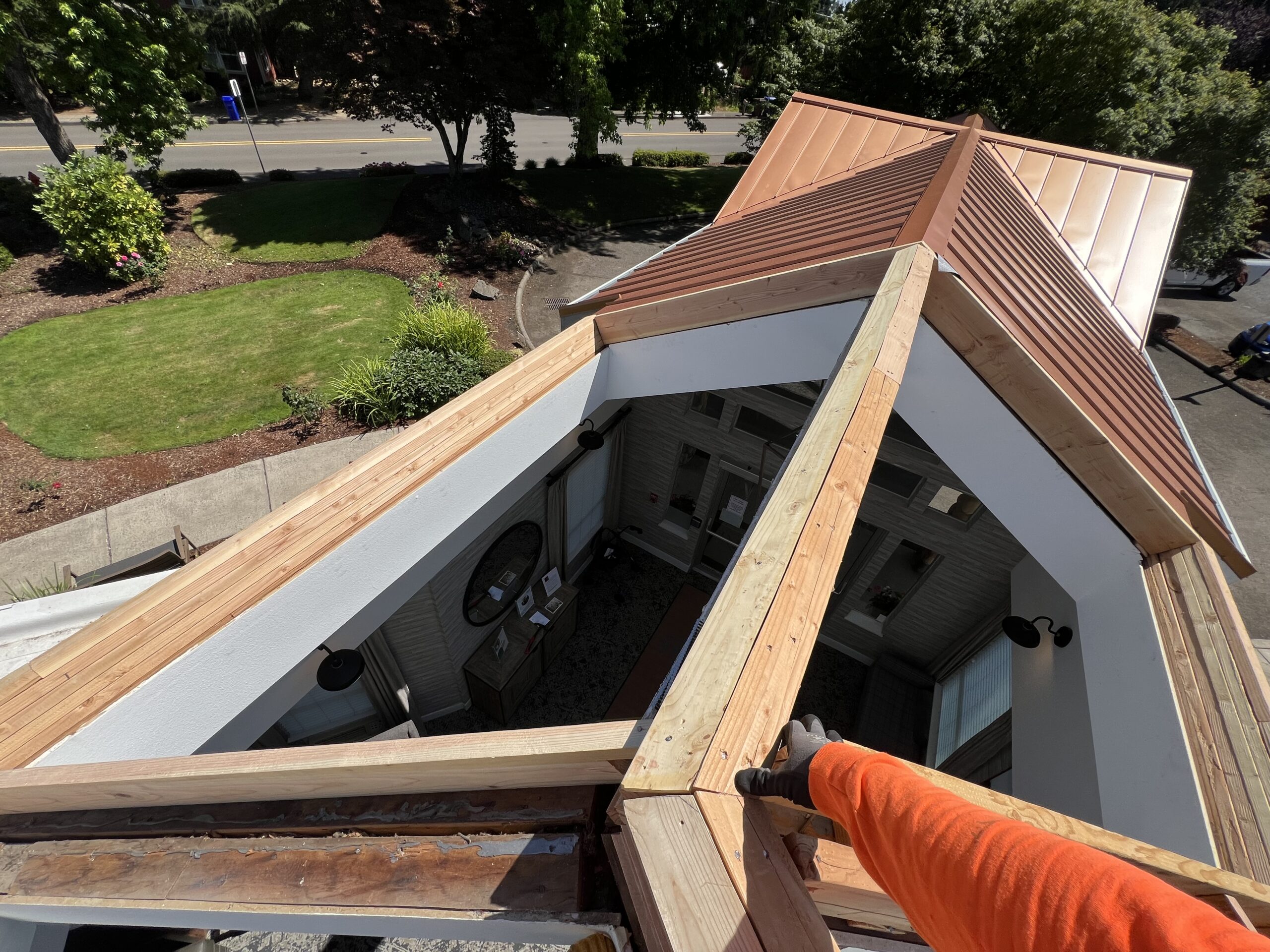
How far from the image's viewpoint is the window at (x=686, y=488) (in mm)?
8578

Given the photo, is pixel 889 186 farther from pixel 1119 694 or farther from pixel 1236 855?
pixel 1236 855

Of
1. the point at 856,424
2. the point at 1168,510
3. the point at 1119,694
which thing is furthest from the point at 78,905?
the point at 1168,510

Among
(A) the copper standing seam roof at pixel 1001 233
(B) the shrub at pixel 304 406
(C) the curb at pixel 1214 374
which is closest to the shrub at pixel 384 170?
(B) the shrub at pixel 304 406

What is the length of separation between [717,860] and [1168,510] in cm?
414

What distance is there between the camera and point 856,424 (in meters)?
2.66

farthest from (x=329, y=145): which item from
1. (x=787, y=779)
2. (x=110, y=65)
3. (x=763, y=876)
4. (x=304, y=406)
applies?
(x=763, y=876)

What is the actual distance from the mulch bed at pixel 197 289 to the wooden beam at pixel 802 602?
34.8 feet

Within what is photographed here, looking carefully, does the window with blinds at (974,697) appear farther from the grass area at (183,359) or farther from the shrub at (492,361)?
the grass area at (183,359)

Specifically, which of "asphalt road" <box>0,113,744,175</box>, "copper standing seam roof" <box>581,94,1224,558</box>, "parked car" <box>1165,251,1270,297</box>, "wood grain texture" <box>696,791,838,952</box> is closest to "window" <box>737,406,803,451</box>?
"copper standing seam roof" <box>581,94,1224,558</box>

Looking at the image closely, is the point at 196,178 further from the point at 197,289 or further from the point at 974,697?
the point at 974,697

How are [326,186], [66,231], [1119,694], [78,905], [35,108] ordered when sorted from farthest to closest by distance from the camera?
1. [326,186]
2. [35,108]
3. [66,231]
4. [1119,694]
5. [78,905]

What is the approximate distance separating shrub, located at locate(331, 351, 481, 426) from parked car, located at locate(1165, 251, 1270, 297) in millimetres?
25787

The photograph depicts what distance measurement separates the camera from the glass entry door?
27.1ft

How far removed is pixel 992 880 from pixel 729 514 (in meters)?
7.86
